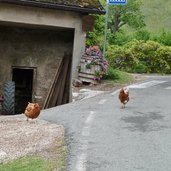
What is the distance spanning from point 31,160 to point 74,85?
9404 millimetres

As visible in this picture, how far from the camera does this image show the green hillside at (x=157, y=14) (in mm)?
75425

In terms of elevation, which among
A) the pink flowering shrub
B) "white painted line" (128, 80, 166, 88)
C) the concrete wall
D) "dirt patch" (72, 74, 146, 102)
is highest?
the concrete wall

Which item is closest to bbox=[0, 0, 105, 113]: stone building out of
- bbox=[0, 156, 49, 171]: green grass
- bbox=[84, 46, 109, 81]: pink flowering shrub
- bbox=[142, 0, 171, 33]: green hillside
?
bbox=[84, 46, 109, 81]: pink flowering shrub

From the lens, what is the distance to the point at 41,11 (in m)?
16.9

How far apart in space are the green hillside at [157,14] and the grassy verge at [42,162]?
220ft

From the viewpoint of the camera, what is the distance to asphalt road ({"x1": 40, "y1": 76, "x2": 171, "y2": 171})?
23.3 ft

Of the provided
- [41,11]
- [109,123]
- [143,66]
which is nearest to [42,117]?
[109,123]

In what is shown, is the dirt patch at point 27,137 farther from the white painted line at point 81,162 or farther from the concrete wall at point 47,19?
the concrete wall at point 47,19

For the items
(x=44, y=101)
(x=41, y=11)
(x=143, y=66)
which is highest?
(x=41, y=11)

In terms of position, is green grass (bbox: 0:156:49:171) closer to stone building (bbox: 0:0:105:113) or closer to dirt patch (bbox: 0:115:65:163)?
dirt patch (bbox: 0:115:65:163)

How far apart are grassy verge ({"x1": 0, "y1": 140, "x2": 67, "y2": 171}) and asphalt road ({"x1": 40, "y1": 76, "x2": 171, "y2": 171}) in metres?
0.16

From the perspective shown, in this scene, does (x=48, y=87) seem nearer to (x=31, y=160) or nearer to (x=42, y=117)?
(x=42, y=117)

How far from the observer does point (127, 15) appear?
50844mm

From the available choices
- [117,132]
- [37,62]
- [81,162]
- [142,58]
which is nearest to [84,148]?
[81,162]
